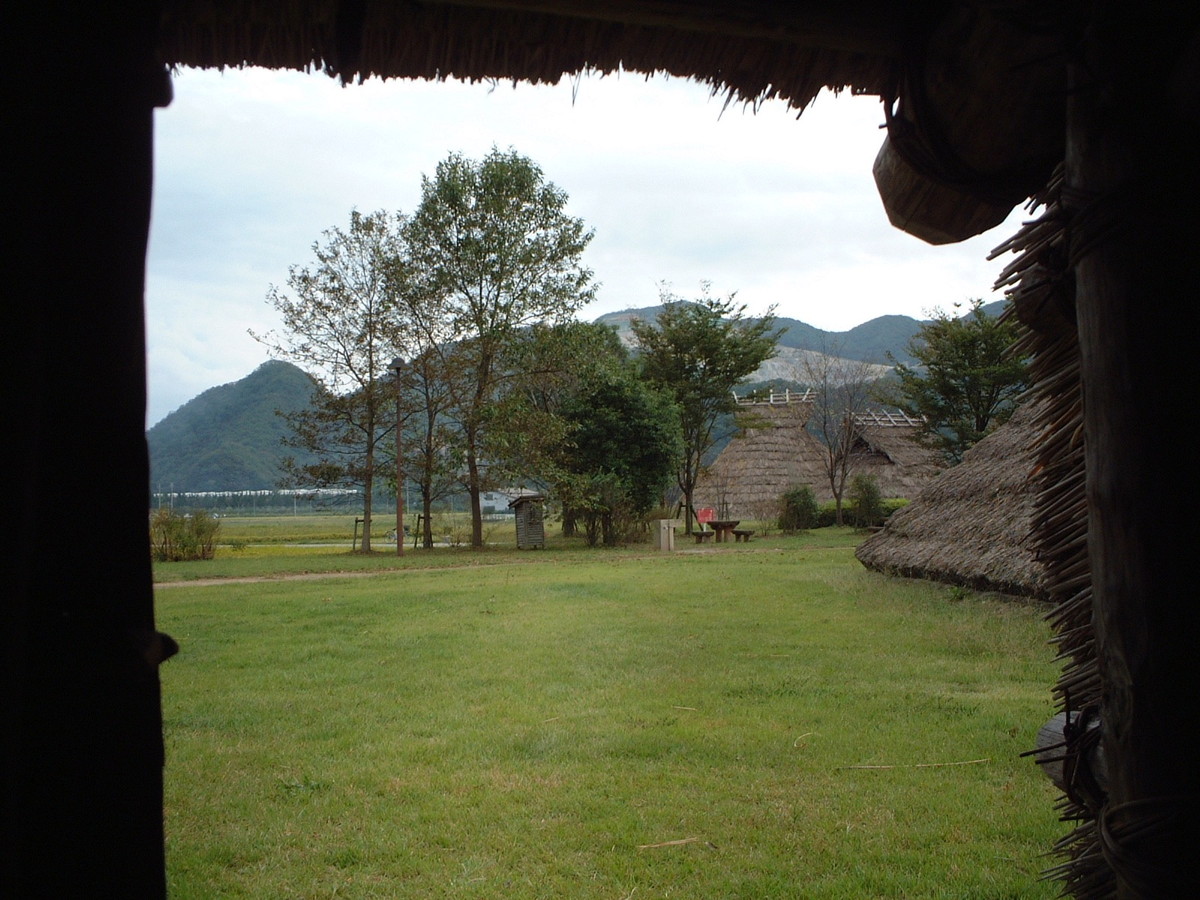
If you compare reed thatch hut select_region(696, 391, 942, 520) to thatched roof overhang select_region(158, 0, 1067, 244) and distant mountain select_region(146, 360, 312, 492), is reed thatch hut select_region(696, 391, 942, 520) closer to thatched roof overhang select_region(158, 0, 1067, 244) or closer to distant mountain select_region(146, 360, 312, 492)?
distant mountain select_region(146, 360, 312, 492)

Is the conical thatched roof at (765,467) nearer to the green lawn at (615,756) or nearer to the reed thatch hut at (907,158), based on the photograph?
the green lawn at (615,756)

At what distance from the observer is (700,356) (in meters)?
22.1

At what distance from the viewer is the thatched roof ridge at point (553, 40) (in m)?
1.61

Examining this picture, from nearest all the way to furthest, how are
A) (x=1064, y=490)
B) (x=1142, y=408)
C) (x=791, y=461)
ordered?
1. (x=1142, y=408)
2. (x=1064, y=490)
3. (x=791, y=461)

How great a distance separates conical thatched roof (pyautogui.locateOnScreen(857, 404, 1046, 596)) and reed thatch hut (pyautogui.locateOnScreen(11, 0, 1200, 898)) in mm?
5833

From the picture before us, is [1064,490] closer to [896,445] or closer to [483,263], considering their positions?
[483,263]

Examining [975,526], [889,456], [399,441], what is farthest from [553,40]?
[889,456]

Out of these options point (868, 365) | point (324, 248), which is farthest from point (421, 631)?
point (868, 365)

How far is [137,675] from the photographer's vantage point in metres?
1.12

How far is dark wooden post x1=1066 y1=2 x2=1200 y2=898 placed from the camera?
121 centimetres

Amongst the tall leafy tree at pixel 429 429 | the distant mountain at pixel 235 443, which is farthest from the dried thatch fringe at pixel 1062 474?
the distant mountain at pixel 235 443

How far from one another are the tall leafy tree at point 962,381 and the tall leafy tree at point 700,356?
3.81m

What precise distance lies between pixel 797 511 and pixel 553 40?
2047 centimetres

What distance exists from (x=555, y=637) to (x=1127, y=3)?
557cm
